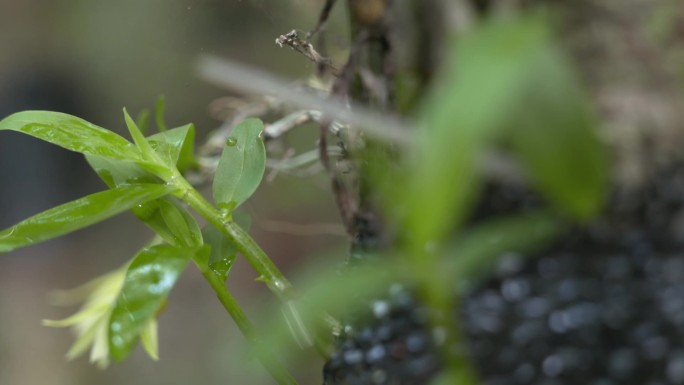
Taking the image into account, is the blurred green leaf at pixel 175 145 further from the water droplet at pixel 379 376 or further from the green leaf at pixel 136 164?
the water droplet at pixel 379 376

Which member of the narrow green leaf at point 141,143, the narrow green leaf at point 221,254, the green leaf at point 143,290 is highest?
the narrow green leaf at point 141,143

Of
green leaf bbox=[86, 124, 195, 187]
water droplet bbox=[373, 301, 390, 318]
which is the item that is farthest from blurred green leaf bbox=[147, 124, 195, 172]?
water droplet bbox=[373, 301, 390, 318]

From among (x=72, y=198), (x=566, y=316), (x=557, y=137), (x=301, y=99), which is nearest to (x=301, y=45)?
(x=301, y=99)

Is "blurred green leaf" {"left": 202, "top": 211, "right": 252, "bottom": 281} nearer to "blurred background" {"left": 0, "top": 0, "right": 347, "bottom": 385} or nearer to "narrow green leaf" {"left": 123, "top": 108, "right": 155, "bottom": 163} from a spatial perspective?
"narrow green leaf" {"left": 123, "top": 108, "right": 155, "bottom": 163}

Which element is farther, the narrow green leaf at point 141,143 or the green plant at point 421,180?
the narrow green leaf at point 141,143

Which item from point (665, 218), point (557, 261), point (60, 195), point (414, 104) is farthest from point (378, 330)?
point (60, 195)

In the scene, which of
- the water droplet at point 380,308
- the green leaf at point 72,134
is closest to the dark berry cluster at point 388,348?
the water droplet at point 380,308

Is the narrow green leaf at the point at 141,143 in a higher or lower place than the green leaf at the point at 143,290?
higher

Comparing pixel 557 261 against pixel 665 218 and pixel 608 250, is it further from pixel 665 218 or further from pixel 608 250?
pixel 665 218
